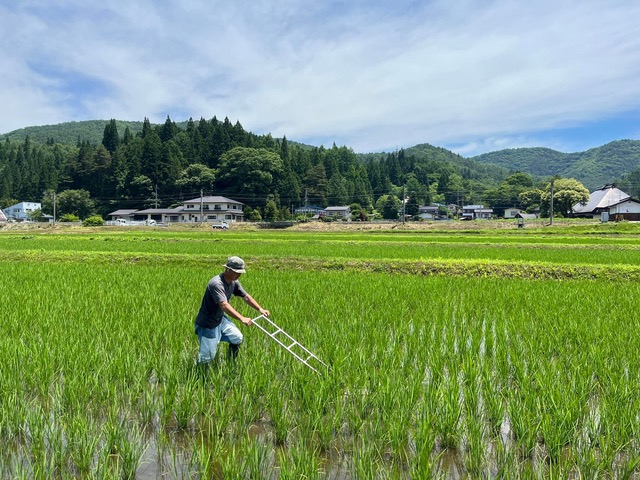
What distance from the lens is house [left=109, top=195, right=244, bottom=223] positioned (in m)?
52.7

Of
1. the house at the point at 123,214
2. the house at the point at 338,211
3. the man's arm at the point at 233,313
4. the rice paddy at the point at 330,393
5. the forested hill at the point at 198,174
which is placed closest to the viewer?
the rice paddy at the point at 330,393

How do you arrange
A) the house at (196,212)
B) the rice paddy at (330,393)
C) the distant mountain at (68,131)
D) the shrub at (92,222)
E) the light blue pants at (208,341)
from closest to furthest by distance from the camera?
the rice paddy at (330,393)
the light blue pants at (208,341)
the shrub at (92,222)
the house at (196,212)
the distant mountain at (68,131)

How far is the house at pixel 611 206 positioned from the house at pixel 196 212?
40.8 metres

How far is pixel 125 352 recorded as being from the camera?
405 centimetres

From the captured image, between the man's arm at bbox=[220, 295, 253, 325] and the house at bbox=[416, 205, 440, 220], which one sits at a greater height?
the house at bbox=[416, 205, 440, 220]

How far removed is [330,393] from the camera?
3234 millimetres

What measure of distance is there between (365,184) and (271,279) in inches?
2640

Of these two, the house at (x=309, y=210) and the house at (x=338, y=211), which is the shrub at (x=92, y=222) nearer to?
the house at (x=309, y=210)

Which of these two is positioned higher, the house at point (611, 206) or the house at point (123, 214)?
the house at point (123, 214)

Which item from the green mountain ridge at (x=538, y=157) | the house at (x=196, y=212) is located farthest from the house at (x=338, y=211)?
the green mountain ridge at (x=538, y=157)

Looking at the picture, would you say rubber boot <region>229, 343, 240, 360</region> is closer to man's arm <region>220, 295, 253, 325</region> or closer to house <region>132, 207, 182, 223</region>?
man's arm <region>220, 295, 253, 325</region>

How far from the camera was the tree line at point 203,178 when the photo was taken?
2279 inches

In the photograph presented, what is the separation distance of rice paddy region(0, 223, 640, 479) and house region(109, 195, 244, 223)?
46.9m

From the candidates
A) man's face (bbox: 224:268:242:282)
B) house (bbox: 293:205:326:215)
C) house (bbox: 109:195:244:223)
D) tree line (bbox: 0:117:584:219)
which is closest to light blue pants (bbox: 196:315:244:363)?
man's face (bbox: 224:268:242:282)
